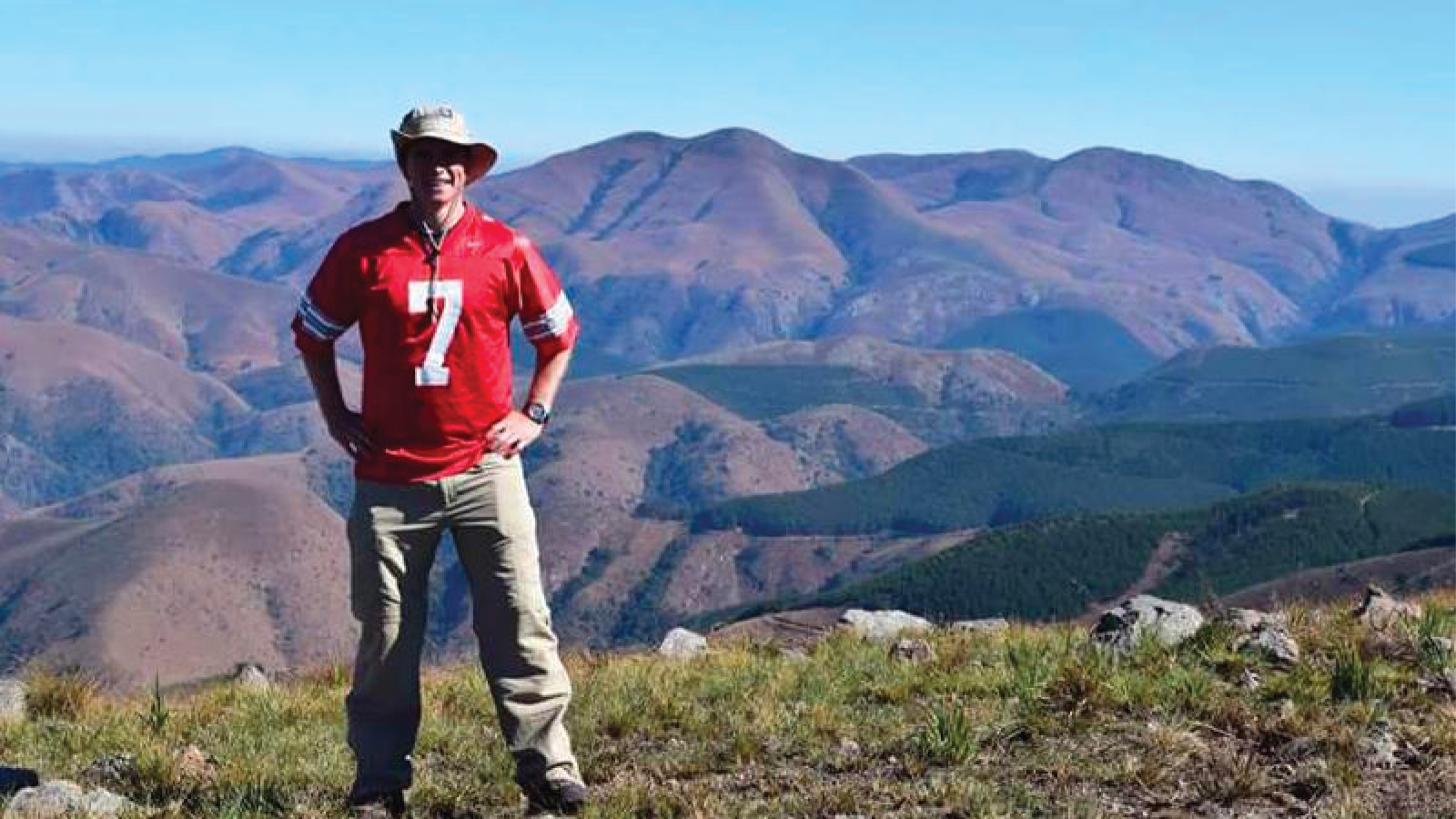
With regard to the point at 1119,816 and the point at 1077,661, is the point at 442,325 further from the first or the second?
the point at 1077,661

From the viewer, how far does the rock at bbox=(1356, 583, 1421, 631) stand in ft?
35.3

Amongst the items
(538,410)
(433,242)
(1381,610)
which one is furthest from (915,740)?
(1381,610)

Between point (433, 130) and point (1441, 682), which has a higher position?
point (433, 130)

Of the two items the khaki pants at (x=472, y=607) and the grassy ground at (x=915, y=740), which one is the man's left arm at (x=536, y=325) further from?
the grassy ground at (x=915, y=740)

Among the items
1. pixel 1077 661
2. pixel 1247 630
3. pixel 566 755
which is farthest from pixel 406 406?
pixel 1247 630

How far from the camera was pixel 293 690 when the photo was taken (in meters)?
11.9

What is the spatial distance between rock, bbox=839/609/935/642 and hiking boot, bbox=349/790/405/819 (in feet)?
20.7

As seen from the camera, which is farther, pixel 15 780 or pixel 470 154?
pixel 15 780

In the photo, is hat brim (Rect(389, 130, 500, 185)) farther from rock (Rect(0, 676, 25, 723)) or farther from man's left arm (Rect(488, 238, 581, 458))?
rock (Rect(0, 676, 25, 723))

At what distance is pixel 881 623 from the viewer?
607 inches

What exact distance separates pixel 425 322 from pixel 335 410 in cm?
82

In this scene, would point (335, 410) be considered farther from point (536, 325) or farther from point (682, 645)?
point (682, 645)

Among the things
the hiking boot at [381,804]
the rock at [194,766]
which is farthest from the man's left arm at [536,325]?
the rock at [194,766]

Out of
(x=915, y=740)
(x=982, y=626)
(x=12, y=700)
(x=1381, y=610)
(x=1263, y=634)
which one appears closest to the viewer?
(x=915, y=740)
